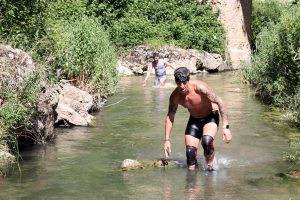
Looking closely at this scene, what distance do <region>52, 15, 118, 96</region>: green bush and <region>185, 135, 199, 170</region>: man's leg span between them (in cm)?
489

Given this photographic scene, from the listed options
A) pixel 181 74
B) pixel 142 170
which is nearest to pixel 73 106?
pixel 142 170

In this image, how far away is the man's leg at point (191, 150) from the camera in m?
8.82

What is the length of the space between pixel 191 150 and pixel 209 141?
0.95ft

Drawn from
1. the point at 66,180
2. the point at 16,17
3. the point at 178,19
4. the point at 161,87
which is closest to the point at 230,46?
the point at 178,19

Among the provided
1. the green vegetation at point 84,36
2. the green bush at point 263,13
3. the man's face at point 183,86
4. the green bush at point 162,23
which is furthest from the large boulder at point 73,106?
the green bush at point 263,13

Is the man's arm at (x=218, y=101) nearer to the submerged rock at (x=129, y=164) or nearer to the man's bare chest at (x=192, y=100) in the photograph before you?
the man's bare chest at (x=192, y=100)

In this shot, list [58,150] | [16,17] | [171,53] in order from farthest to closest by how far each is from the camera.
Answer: [171,53] < [16,17] < [58,150]

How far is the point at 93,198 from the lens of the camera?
761cm

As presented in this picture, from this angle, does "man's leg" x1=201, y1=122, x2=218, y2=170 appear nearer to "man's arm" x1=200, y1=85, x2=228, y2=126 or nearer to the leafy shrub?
"man's arm" x1=200, y1=85, x2=228, y2=126

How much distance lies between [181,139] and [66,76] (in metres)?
4.22

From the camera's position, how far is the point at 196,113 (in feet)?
30.0

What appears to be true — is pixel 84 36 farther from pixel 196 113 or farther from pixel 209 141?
pixel 209 141

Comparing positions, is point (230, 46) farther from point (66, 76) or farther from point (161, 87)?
point (66, 76)

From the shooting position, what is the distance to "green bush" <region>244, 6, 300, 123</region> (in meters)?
13.6
